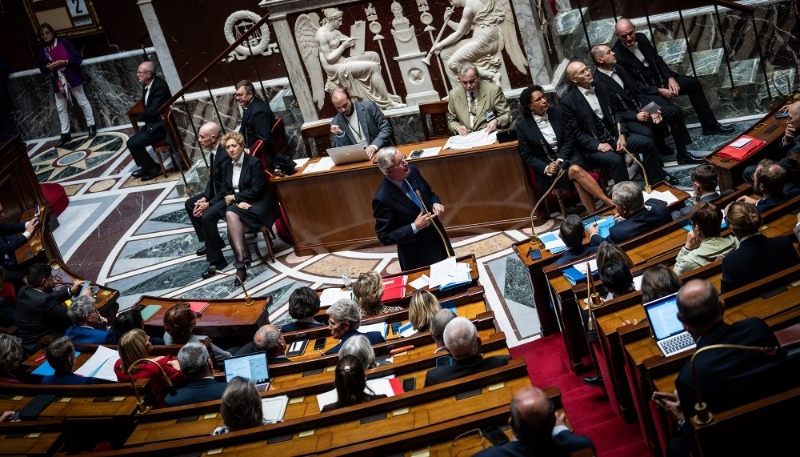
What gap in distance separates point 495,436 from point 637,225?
2349 mm

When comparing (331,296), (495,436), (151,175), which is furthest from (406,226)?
(151,175)

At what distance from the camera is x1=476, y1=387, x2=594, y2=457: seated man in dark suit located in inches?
131

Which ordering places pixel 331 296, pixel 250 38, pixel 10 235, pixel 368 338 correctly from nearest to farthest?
1. pixel 368 338
2. pixel 331 296
3. pixel 10 235
4. pixel 250 38

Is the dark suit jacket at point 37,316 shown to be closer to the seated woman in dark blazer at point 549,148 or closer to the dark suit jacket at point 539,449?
the seated woman in dark blazer at point 549,148

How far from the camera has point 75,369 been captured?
232 inches

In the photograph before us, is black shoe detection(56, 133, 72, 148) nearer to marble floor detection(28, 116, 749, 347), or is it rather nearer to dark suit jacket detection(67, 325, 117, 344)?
marble floor detection(28, 116, 749, 347)

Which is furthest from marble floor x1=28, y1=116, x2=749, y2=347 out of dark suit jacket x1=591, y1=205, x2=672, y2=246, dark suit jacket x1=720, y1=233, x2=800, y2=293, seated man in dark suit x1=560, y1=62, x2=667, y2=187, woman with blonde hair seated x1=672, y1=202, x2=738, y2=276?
dark suit jacket x1=720, y1=233, x2=800, y2=293

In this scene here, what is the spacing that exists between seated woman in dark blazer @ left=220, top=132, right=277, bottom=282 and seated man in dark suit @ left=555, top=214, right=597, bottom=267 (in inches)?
136

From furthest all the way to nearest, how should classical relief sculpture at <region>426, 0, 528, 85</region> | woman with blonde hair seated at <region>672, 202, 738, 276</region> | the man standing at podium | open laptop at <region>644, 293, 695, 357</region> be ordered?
classical relief sculpture at <region>426, 0, 528, 85</region>
the man standing at podium
woman with blonde hair seated at <region>672, 202, 738, 276</region>
open laptop at <region>644, 293, 695, 357</region>

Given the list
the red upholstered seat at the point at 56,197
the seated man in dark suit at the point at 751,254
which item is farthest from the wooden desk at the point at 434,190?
the red upholstered seat at the point at 56,197

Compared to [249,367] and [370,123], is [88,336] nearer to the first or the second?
[249,367]

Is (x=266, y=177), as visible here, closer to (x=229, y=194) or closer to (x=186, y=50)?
(x=229, y=194)

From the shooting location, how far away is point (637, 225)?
5598mm

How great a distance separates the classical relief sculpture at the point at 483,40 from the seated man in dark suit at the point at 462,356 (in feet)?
14.7
